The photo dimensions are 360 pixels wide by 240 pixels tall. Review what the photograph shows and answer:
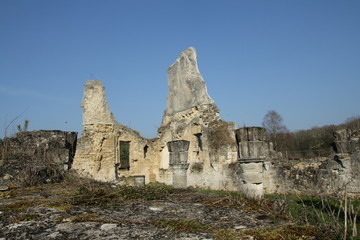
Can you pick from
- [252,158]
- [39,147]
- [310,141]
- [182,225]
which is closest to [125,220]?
[182,225]

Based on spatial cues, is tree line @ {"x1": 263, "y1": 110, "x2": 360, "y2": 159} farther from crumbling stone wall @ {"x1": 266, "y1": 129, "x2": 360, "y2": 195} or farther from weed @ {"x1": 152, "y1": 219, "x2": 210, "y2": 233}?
weed @ {"x1": 152, "y1": 219, "x2": 210, "y2": 233}

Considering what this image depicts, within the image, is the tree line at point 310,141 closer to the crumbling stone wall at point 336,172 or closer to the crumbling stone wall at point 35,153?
the crumbling stone wall at point 336,172

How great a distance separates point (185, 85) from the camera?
65.1 feet

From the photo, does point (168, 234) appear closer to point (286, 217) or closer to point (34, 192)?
point (286, 217)

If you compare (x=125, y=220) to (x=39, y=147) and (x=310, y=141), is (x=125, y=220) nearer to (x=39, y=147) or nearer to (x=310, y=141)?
(x=39, y=147)

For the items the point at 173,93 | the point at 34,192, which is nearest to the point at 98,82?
the point at 173,93

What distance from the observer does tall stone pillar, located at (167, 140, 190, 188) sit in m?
10.1

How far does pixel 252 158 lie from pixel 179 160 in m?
3.04

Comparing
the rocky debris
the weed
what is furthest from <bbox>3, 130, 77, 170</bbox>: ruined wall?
the weed

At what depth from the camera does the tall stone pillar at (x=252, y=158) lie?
25.0ft

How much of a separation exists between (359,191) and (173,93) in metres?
12.2

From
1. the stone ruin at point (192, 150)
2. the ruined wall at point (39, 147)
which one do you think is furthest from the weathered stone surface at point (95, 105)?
the ruined wall at point (39, 147)

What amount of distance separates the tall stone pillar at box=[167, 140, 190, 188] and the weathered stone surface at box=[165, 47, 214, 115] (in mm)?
8522

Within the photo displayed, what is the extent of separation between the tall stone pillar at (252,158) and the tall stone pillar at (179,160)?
265 centimetres
